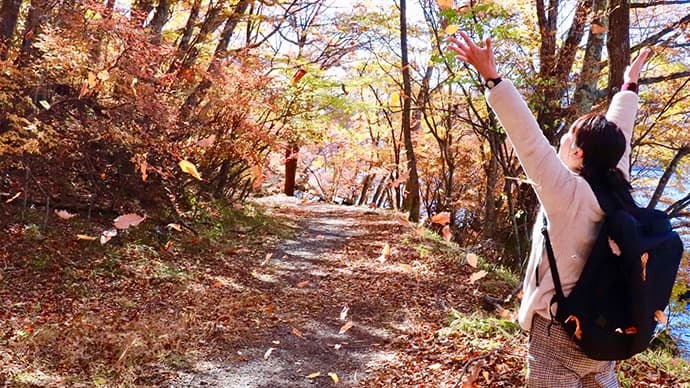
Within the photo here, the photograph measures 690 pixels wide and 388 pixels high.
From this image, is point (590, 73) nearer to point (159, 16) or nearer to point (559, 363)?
point (559, 363)

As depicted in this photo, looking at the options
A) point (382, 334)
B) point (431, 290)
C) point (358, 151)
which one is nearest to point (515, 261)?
point (431, 290)

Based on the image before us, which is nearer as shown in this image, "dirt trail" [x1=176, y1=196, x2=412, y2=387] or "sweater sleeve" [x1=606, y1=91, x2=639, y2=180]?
"sweater sleeve" [x1=606, y1=91, x2=639, y2=180]

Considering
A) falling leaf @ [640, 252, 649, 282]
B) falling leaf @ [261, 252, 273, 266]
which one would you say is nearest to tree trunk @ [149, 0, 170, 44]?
falling leaf @ [261, 252, 273, 266]

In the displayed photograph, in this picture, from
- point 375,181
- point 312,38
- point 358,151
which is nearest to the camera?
point 312,38

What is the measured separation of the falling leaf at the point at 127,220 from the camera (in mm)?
8234

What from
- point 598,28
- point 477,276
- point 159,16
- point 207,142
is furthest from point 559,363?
point 159,16

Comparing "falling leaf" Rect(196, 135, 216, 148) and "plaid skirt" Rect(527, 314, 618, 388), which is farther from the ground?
"falling leaf" Rect(196, 135, 216, 148)

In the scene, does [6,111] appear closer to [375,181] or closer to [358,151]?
[358,151]

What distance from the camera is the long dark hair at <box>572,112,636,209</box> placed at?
1.85m

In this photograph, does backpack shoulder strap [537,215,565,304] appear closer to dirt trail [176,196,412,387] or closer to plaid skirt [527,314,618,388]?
plaid skirt [527,314,618,388]

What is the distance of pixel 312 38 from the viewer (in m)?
17.0

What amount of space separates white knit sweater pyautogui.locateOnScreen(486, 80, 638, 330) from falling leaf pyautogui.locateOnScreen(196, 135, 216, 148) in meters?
8.60

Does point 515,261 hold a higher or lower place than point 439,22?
lower

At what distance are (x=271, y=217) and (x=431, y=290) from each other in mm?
6930
